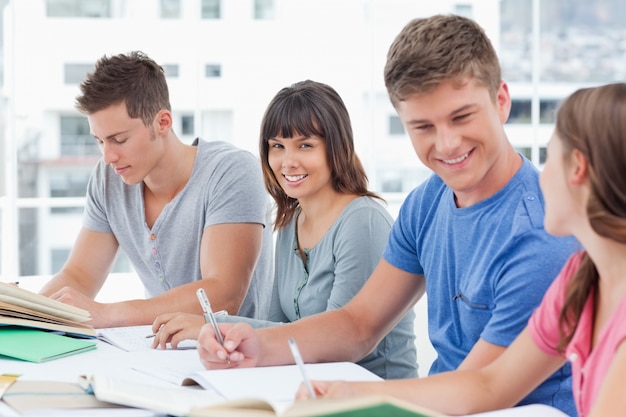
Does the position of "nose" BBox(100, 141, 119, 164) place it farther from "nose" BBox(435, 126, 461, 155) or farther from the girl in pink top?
the girl in pink top

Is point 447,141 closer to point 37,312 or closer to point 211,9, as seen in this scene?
point 37,312

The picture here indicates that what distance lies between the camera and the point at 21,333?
1.68 metres

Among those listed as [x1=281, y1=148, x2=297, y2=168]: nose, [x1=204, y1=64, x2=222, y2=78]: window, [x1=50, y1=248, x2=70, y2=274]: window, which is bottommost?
[x1=50, y1=248, x2=70, y2=274]: window

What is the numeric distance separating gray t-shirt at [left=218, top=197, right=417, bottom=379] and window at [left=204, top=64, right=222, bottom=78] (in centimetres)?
444

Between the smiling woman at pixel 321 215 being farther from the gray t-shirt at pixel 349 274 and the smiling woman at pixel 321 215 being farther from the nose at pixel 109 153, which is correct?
the nose at pixel 109 153

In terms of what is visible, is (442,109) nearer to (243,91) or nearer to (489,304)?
(489,304)

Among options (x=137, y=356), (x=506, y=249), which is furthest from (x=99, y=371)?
(x=506, y=249)

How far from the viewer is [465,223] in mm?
1456

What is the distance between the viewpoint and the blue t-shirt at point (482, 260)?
1290 mm

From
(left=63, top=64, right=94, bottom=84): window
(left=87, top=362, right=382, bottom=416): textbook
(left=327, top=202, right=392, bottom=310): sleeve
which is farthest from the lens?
(left=63, top=64, right=94, bottom=84): window

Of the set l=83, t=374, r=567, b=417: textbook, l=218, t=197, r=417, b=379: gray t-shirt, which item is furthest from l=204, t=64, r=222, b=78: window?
l=83, t=374, r=567, b=417: textbook

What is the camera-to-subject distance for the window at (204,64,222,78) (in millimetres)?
6289

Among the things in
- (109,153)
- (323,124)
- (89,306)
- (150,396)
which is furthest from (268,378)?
(109,153)

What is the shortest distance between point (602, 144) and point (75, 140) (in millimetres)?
7176
